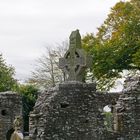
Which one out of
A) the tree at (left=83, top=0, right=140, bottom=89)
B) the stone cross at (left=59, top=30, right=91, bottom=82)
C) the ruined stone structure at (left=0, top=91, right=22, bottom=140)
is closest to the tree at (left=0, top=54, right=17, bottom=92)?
the tree at (left=83, top=0, right=140, bottom=89)

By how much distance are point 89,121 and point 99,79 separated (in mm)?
26969

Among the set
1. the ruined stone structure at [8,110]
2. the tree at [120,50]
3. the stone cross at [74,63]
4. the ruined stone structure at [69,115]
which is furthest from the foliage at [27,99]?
the ruined stone structure at [69,115]

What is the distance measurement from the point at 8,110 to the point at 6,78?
21.6 m

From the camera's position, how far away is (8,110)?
1145 inches

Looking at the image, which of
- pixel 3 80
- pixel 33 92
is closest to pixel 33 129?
pixel 33 92

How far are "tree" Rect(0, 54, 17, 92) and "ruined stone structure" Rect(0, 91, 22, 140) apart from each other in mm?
18176

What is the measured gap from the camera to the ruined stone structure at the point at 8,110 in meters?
28.8

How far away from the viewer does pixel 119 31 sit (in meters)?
46.1

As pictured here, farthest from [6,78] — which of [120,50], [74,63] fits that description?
[74,63]

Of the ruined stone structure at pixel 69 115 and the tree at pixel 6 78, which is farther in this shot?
the tree at pixel 6 78

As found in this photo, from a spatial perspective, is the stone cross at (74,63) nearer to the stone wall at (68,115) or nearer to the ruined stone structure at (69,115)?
the ruined stone structure at (69,115)

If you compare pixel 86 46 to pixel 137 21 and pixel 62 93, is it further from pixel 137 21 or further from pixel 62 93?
pixel 62 93

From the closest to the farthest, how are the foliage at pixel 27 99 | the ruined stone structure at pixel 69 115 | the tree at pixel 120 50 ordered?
1. the ruined stone structure at pixel 69 115
2. the foliage at pixel 27 99
3. the tree at pixel 120 50

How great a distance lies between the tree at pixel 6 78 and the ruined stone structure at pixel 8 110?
59.6 ft
